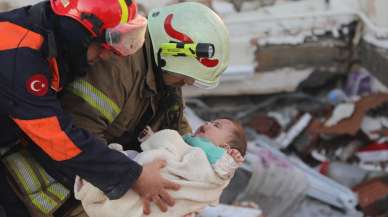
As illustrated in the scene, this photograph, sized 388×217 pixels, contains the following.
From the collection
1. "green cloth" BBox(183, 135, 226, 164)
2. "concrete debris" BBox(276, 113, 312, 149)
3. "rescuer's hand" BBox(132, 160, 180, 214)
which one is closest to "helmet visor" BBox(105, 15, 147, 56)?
"rescuer's hand" BBox(132, 160, 180, 214)

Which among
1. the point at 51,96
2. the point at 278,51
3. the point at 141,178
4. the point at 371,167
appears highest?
the point at 51,96

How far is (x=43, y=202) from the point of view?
2.60m

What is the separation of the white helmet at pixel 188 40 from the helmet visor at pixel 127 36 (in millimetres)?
232

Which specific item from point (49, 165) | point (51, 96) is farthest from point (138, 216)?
point (51, 96)

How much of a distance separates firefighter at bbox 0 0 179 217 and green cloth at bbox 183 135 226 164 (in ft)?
1.20

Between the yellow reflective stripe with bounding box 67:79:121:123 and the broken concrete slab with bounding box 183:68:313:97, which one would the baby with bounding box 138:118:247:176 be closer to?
the yellow reflective stripe with bounding box 67:79:121:123

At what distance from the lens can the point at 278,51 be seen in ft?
17.5

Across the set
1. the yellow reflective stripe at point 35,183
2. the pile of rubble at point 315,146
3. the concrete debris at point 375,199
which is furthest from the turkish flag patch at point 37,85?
the concrete debris at point 375,199

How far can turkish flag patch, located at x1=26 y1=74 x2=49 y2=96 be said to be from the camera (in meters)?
2.20

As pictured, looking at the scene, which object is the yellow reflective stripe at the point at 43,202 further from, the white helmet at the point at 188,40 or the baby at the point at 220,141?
the white helmet at the point at 188,40

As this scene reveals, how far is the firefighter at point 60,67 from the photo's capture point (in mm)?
2215

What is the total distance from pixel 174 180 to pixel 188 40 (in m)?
0.53

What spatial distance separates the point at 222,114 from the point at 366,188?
4.16 ft

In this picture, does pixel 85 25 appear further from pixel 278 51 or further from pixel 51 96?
pixel 278 51
